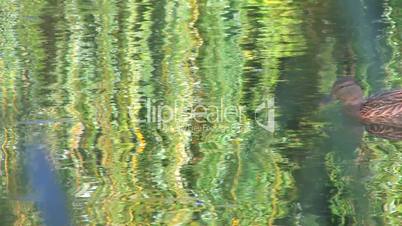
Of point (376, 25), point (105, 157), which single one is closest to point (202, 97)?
point (105, 157)

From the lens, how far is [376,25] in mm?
8000

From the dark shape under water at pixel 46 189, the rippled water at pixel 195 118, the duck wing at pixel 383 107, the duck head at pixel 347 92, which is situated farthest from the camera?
the duck head at pixel 347 92

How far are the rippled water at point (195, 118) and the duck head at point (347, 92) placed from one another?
0.18 feet

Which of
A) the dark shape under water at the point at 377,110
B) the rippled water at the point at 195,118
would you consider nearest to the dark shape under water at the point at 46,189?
the rippled water at the point at 195,118

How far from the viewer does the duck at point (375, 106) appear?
561cm

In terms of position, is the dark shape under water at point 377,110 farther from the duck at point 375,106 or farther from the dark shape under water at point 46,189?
the dark shape under water at point 46,189

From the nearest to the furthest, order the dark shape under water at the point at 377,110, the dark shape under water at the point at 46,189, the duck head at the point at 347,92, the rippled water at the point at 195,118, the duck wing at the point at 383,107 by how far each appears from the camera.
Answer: the dark shape under water at the point at 46,189 < the rippled water at the point at 195,118 < the dark shape under water at the point at 377,110 < the duck wing at the point at 383,107 < the duck head at the point at 347,92

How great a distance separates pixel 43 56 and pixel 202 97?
5.33 ft

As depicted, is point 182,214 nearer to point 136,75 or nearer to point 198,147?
point 198,147

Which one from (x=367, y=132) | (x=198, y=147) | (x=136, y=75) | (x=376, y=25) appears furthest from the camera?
(x=376, y=25)

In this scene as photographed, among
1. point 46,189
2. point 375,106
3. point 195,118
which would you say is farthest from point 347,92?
point 46,189

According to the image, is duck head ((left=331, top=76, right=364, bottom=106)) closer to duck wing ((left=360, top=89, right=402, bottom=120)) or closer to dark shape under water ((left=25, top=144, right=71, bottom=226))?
duck wing ((left=360, top=89, right=402, bottom=120))

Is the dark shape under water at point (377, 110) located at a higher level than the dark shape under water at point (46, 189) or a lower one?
lower

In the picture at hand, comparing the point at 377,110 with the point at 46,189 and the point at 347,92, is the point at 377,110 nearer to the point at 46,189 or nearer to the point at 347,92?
the point at 347,92
